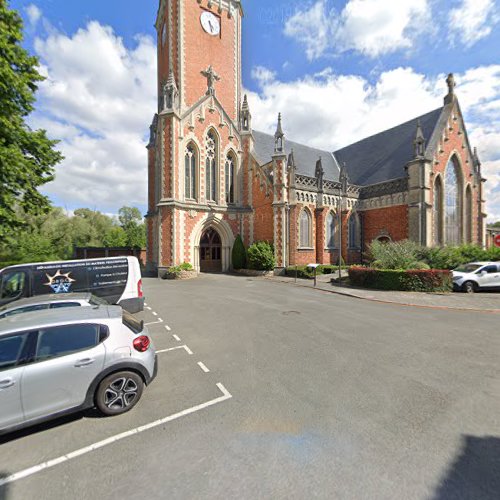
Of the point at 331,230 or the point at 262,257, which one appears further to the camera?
the point at 331,230

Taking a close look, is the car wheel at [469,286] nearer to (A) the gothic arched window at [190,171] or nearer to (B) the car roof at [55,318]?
(B) the car roof at [55,318]

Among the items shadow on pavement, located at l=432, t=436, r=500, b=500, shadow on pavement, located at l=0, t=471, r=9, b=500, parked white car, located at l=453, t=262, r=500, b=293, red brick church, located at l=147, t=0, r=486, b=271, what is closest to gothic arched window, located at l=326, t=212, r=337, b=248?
red brick church, located at l=147, t=0, r=486, b=271

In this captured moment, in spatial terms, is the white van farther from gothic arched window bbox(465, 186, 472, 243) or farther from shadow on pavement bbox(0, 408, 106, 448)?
gothic arched window bbox(465, 186, 472, 243)

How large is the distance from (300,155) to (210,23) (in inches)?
607

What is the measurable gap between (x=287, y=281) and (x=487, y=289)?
10.7 m

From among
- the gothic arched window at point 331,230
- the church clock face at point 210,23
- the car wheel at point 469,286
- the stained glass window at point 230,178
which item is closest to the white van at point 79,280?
the car wheel at point 469,286

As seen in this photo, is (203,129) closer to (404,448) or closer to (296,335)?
(296,335)

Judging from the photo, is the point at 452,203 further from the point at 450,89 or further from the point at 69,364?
the point at 69,364

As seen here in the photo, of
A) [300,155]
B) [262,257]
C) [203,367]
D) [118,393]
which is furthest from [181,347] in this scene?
[300,155]

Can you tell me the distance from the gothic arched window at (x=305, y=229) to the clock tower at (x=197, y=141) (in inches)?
208

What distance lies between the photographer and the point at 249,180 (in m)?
24.1

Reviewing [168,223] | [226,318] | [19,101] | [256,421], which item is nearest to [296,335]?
[226,318]

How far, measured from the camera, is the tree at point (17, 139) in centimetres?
926

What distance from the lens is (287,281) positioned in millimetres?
17281
